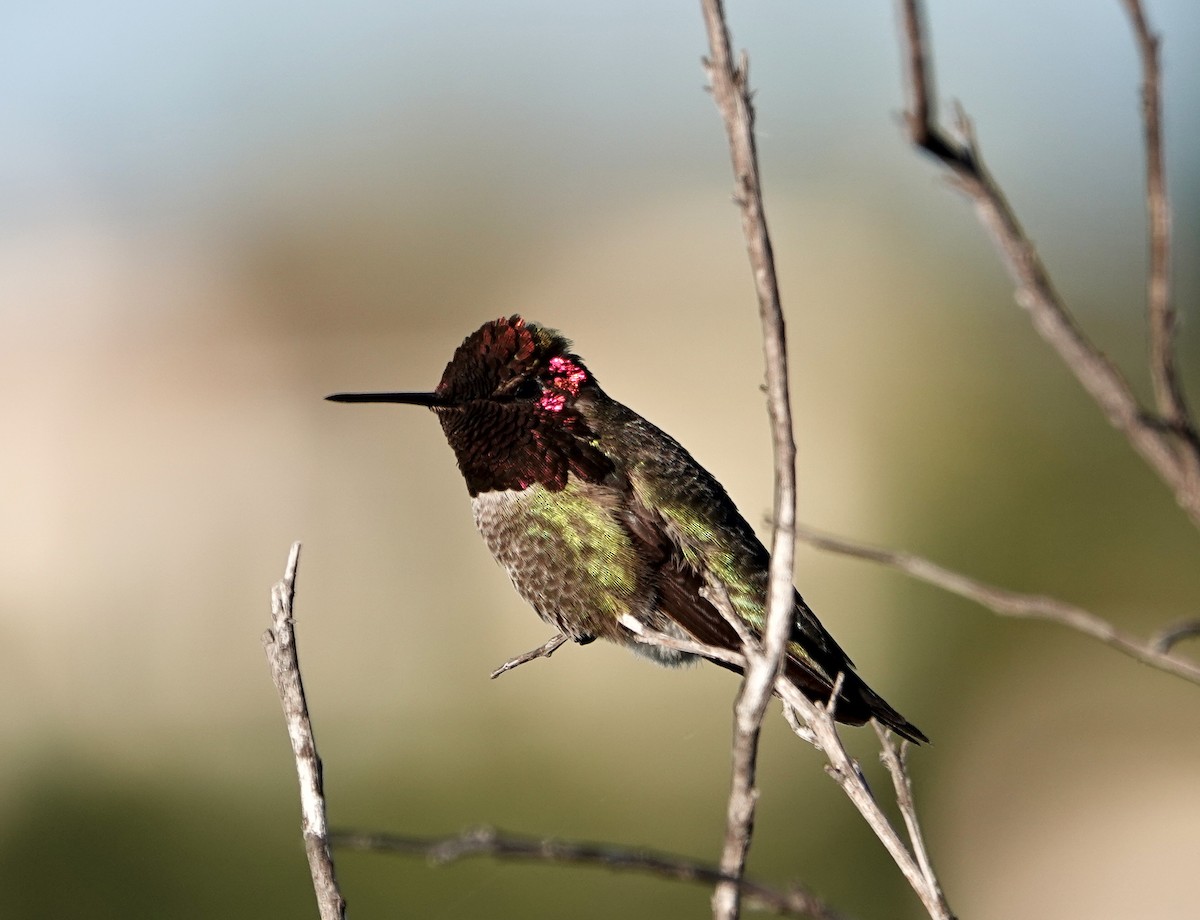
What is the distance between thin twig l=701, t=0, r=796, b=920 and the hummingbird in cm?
174

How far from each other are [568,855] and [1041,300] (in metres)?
0.72

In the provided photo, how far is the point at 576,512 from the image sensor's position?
3.61 metres

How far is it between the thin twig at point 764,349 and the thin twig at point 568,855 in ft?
0.62

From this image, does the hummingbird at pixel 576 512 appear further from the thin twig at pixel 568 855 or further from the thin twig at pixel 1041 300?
the thin twig at pixel 1041 300

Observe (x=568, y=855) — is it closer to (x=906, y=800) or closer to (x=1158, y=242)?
(x=1158, y=242)

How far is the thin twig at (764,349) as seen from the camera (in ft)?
5.44

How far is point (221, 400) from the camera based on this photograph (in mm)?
14008

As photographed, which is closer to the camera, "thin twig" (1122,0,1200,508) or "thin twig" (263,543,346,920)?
"thin twig" (1122,0,1200,508)

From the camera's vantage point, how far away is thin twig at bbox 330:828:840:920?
1.33 m

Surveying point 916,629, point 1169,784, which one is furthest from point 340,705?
point 1169,784

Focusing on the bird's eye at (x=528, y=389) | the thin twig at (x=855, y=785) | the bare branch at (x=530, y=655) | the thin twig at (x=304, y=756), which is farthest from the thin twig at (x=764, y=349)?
the bird's eye at (x=528, y=389)

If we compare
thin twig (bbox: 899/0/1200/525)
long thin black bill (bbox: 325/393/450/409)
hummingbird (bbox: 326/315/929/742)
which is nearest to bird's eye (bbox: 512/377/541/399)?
hummingbird (bbox: 326/315/929/742)

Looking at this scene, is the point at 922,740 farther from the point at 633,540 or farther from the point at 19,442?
the point at 19,442

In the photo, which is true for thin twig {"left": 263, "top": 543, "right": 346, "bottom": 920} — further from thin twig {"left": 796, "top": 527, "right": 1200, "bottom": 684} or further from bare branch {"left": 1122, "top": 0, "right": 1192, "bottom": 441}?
bare branch {"left": 1122, "top": 0, "right": 1192, "bottom": 441}
